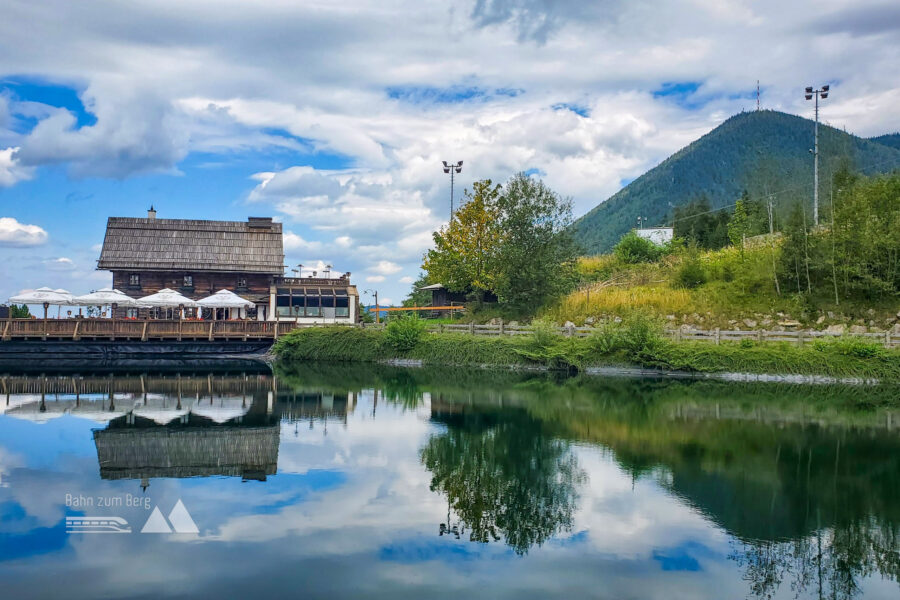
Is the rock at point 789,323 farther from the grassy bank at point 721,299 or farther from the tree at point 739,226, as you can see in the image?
the tree at point 739,226

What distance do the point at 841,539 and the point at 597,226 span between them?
4463 inches

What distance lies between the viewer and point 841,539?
10.1 metres

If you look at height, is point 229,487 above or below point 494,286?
below

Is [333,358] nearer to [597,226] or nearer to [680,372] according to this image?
[680,372]

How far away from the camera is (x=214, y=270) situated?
4425 cm

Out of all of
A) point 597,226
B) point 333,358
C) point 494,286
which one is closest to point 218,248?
point 333,358

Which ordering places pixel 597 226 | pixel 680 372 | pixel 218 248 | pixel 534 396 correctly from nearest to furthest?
pixel 534 396
pixel 680 372
pixel 218 248
pixel 597 226

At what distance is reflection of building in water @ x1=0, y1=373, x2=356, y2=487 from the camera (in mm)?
14492

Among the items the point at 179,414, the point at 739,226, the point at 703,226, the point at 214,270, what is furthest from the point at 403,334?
the point at 703,226

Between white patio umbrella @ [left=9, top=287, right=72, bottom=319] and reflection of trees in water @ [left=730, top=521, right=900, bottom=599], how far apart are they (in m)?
35.6

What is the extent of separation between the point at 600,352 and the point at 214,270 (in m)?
26.4

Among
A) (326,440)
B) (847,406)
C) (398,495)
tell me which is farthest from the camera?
(847,406)

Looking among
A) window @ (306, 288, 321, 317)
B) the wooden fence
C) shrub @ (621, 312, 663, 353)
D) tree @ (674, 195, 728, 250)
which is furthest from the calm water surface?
tree @ (674, 195, 728, 250)
